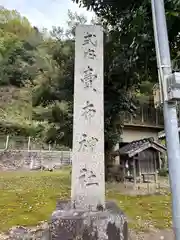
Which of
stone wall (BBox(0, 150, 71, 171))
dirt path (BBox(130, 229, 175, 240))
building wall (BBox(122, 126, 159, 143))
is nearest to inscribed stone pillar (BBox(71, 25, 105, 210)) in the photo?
dirt path (BBox(130, 229, 175, 240))

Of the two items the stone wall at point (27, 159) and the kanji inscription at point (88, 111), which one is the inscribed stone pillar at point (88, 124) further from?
the stone wall at point (27, 159)

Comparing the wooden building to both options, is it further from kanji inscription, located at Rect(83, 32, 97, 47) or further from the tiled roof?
kanji inscription, located at Rect(83, 32, 97, 47)

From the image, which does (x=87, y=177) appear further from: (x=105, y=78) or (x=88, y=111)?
(x=105, y=78)

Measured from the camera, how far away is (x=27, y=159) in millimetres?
18312

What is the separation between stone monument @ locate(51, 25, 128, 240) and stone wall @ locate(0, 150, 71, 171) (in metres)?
15.2

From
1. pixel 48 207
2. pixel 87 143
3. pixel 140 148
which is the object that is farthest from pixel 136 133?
pixel 87 143

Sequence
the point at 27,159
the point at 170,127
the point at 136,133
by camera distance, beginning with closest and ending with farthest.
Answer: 1. the point at 170,127
2. the point at 136,133
3. the point at 27,159

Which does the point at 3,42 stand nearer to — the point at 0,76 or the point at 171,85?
the point at 0,76

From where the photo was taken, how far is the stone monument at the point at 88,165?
9.53 ft

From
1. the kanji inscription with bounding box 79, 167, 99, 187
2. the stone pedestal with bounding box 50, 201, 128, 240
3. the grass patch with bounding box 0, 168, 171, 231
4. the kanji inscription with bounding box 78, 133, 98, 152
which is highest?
the kanji inscription with bounding box 78, 133, 98, 152

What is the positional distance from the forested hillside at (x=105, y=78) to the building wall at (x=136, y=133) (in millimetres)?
1879

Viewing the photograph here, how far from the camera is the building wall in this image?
44.6 feet

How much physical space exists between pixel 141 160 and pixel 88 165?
707 cm

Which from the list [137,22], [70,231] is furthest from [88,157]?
[137,22]
